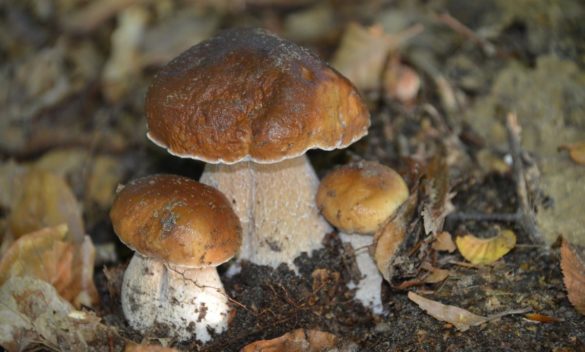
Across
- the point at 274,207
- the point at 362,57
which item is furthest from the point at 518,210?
the point at 362,57

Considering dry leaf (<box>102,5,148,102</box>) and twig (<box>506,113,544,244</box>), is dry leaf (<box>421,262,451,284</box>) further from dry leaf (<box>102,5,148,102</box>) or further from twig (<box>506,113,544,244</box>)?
dry leaf (<box>102,5,148,102</box>)

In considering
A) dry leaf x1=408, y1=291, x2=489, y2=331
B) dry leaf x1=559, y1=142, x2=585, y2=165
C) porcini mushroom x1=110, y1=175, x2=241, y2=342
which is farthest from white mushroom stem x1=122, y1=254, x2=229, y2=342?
dry leaf x1=559, y1=142, x2=585, y2=165

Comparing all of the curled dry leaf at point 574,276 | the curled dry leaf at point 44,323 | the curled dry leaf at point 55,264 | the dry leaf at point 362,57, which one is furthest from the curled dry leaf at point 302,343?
the dry leaf at point 362,57

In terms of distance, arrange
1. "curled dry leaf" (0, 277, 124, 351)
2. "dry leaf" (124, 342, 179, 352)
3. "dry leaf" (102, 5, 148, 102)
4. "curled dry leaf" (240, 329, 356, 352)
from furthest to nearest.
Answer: "dry leaf" (102, 5, 148, 102) < "curled dry leaf" (0, 277, 124, 351) < "curled dry leaf" (240, 329, 356, 352) < "dry leaf" (124, 342, 179, 352)

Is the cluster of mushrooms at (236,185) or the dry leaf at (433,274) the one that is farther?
the dry leaf at (433,274)

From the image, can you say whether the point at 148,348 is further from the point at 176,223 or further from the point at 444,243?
the point at 444,243

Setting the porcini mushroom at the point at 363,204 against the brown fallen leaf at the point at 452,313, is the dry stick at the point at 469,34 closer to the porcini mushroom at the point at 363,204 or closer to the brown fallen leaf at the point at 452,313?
the porcini mushroom at the point at 363,204
